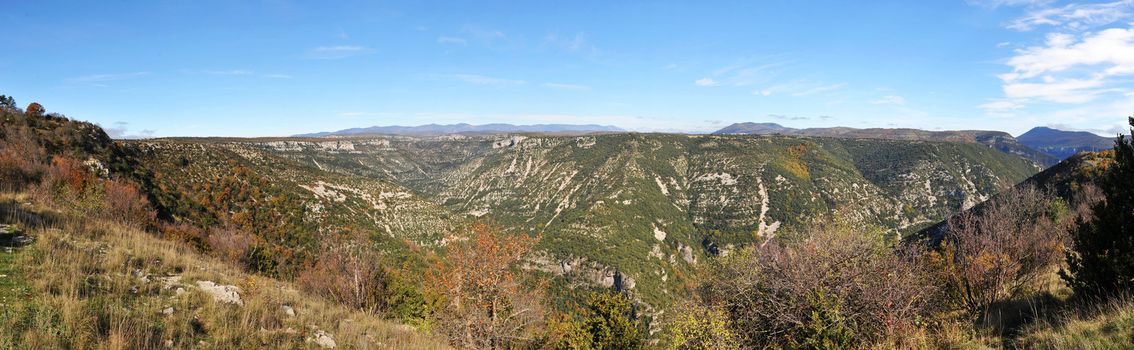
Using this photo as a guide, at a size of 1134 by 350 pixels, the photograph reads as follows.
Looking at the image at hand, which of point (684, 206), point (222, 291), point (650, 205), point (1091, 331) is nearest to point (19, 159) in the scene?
point (222, 291)

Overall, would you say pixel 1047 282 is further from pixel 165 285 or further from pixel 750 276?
pixel 165 285

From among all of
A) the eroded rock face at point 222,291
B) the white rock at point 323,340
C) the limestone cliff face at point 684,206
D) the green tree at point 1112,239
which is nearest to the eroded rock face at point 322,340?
the white rock at point 323,340

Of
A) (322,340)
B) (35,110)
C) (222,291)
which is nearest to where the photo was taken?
(322,340)

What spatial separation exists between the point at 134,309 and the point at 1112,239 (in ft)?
69.3

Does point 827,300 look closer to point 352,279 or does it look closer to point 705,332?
point 705,332

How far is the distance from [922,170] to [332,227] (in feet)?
761

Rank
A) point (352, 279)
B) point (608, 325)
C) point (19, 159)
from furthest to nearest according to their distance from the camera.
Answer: point (352, 279)
point (19, 159)
point (608, 325)

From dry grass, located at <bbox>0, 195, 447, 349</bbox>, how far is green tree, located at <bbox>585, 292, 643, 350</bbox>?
41.3 feet

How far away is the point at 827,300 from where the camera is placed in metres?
11.3

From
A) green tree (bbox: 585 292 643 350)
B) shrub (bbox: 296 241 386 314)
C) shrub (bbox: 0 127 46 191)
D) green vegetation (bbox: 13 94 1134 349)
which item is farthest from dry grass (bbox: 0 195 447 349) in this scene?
shrub (bbox: 296 241 386 314)

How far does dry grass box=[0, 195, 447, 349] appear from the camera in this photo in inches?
207

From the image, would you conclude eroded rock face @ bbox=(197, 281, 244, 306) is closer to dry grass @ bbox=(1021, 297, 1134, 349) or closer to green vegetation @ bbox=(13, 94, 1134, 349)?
green vegetation @ bbox=(13, 94, 1134, 349)

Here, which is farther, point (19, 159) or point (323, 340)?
point (19, 159)

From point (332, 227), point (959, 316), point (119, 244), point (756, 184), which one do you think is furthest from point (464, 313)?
point (756, 184)
